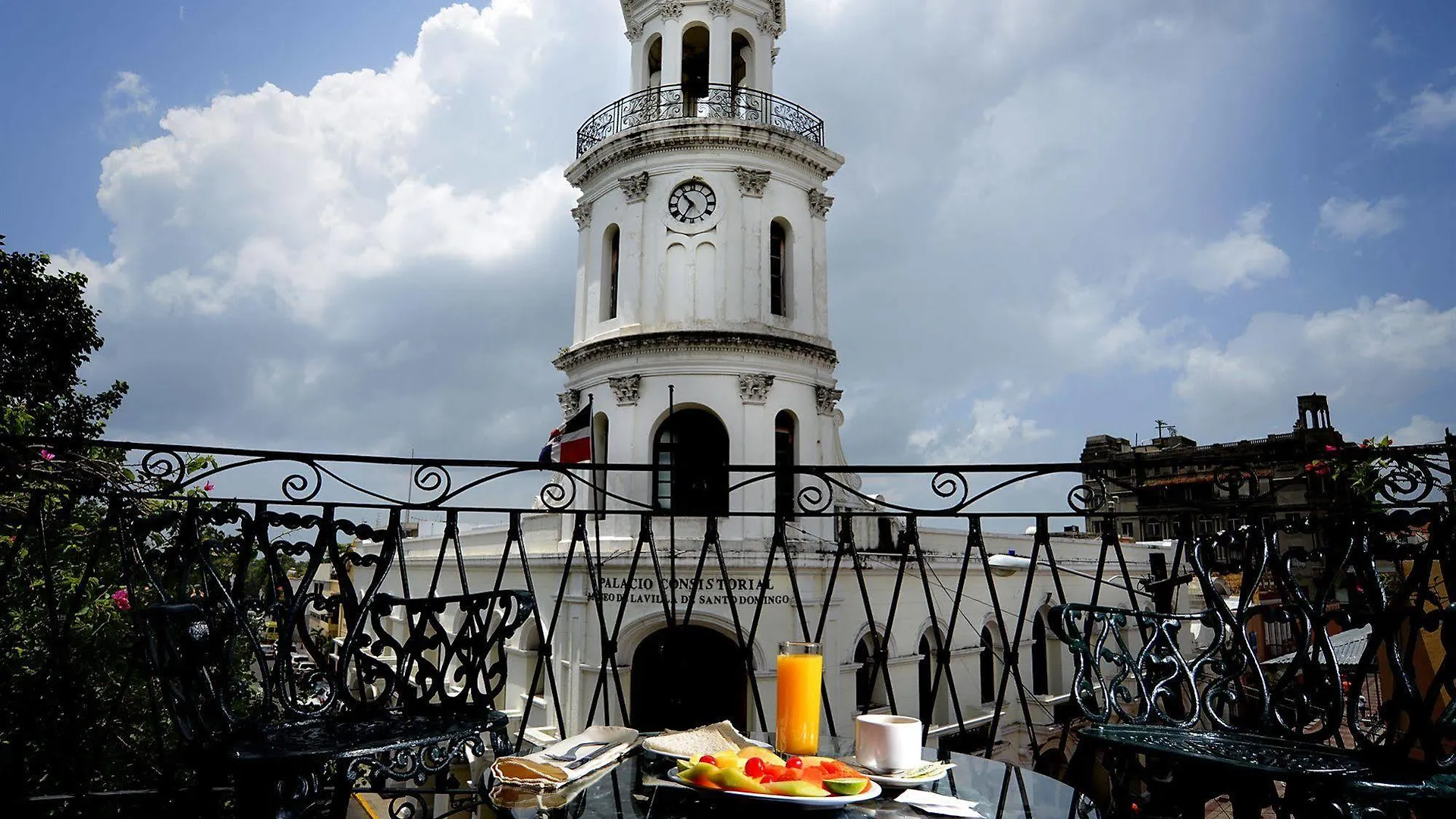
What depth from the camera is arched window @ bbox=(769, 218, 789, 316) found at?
1994 cm

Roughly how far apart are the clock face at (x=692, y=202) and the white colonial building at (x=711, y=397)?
37 mm

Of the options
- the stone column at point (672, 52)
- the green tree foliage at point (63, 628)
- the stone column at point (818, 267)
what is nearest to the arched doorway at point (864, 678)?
the stone column at point (818, 267)

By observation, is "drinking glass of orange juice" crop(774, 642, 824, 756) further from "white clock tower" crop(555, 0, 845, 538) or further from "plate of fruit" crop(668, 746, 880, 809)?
"white clock tower" crop(555, 0, 845, 538)

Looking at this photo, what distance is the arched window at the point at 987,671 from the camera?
20.3m

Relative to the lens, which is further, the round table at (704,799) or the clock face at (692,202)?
the clock face at (692,202)

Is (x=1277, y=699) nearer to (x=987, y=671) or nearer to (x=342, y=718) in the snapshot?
(x=342, y=718)

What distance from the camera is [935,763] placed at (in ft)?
9.28

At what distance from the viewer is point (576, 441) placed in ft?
62.0

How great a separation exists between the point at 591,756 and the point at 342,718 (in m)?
1.27

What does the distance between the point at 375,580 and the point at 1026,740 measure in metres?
20.1

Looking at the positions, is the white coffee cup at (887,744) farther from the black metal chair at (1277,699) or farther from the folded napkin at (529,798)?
the folded napkin at (529,798)

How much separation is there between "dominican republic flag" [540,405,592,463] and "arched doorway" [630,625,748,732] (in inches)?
163

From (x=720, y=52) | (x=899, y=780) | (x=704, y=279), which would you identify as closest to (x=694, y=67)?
(x=720, y=52)

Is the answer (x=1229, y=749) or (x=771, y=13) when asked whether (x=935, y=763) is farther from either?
(x=771, y=13)
